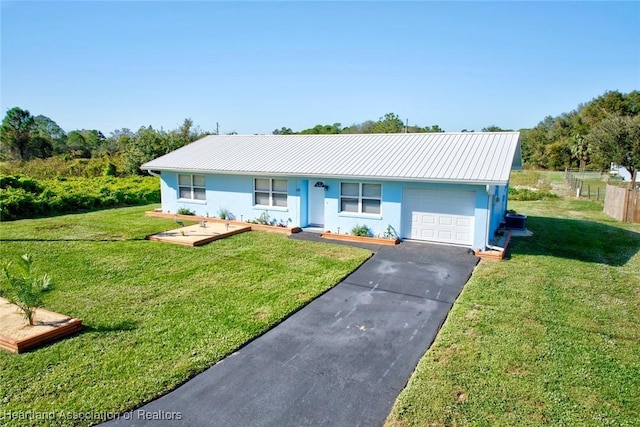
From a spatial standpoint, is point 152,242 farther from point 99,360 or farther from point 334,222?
point 99,360

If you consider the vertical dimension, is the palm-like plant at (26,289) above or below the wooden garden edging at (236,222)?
above

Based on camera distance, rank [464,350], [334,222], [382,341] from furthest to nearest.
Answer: [334,222] → [382,341] → [464,350]

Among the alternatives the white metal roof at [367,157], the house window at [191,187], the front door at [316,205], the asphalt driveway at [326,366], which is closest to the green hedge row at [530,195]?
the white metal roof at [367,157]

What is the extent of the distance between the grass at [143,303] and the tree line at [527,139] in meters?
16.7

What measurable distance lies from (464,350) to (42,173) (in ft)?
97.1

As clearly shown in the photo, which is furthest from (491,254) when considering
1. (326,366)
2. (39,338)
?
(39,338)

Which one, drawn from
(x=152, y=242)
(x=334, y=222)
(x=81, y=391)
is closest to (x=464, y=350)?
(x=81, y=391)

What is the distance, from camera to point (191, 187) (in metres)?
17.1

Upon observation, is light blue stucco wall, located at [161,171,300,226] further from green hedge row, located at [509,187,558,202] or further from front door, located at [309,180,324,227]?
green hedge row, located at [509,187,558,202]

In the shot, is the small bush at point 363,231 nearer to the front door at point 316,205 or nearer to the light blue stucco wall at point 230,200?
the front door at point 316,205

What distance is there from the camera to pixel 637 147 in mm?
27703

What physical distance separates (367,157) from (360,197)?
1771 mm

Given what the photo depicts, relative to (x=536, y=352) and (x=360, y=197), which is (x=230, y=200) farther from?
(x=536, y=352)

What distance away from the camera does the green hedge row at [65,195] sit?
55.8 ft
